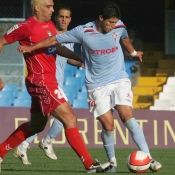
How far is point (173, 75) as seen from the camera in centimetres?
2525

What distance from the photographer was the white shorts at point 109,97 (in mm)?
11383

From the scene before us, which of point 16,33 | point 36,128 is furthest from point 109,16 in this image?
point 36,128

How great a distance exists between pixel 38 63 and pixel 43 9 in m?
0.66

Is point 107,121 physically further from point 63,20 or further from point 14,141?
point 63,20

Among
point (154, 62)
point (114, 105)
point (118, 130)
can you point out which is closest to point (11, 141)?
point (114, 105)

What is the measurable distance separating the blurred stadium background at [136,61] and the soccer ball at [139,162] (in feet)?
34.0

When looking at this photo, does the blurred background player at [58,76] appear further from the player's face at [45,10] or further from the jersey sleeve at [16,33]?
the jersey sleeve at [16,33]

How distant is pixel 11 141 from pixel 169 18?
16030 millimetres

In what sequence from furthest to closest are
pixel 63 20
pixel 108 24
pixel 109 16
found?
1. pixel 63 20
2. pixel 108 24
3. pixel 109 16

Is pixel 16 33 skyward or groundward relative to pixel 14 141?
skyward

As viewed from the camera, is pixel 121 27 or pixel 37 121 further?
pixel 121 27

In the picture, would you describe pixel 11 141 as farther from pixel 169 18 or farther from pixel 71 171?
pixel 169 18

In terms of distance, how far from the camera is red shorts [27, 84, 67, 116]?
11.1m

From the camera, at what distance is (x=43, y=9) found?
37.0 feet
